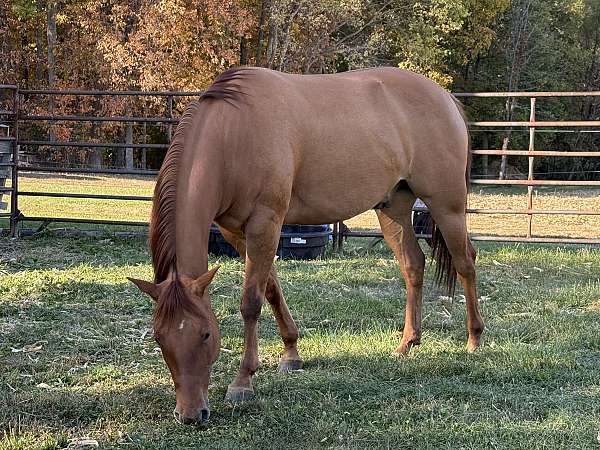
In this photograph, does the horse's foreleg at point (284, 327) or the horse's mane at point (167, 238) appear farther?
the horse's foreleg at point (284, 327)

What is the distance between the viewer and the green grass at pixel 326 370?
3.13 m

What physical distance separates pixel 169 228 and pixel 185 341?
55cm

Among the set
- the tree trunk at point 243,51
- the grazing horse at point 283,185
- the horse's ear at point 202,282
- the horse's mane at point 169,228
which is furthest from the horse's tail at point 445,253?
the tree trunk at point 243,51

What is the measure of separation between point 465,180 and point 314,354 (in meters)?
1.52

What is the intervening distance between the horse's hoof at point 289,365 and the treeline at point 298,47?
1030 cm

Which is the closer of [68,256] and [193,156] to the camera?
[193,156]

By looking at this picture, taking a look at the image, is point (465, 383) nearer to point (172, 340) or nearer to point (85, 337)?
point (172, 340)

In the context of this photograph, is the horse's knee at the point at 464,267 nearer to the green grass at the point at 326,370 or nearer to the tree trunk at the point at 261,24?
the green grass at the point at 326,370

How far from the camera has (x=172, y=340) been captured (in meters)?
2.98

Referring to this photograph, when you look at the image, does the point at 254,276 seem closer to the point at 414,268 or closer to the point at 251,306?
the point at 251,306

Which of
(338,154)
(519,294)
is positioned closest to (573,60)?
(519,294)

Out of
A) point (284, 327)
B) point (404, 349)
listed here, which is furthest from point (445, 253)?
point (284, 327)

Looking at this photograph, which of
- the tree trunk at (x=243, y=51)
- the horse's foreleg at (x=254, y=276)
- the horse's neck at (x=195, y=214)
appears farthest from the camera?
the tree trunk at (x=243, y=51)

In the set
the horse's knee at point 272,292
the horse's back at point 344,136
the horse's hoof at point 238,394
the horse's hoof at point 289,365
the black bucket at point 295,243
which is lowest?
the black bucket at point 295,243
